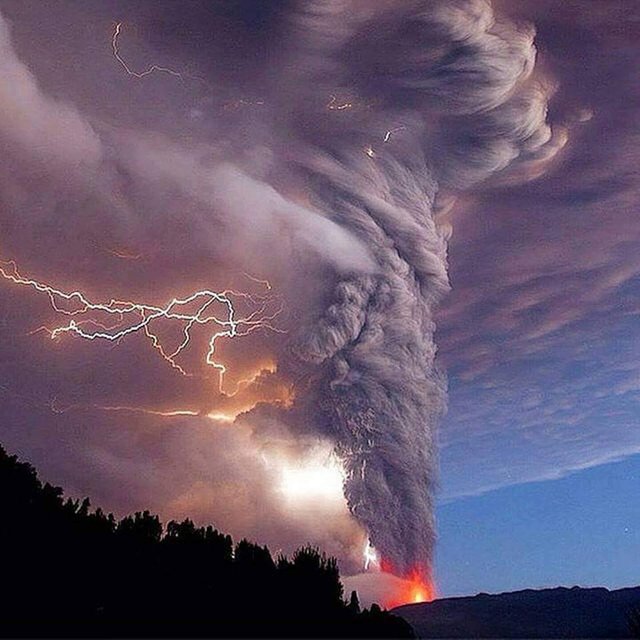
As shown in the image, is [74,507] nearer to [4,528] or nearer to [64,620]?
[4,528]

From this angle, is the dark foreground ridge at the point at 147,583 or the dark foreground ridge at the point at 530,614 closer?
the dark foreground ridge at the point at 147,583

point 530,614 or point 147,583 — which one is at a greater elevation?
point 530,614

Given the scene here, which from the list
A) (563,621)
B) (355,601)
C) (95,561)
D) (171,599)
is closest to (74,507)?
(95,561)

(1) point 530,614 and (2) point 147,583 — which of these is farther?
(1) point 530,614

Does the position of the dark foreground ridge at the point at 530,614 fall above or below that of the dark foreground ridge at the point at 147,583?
above
